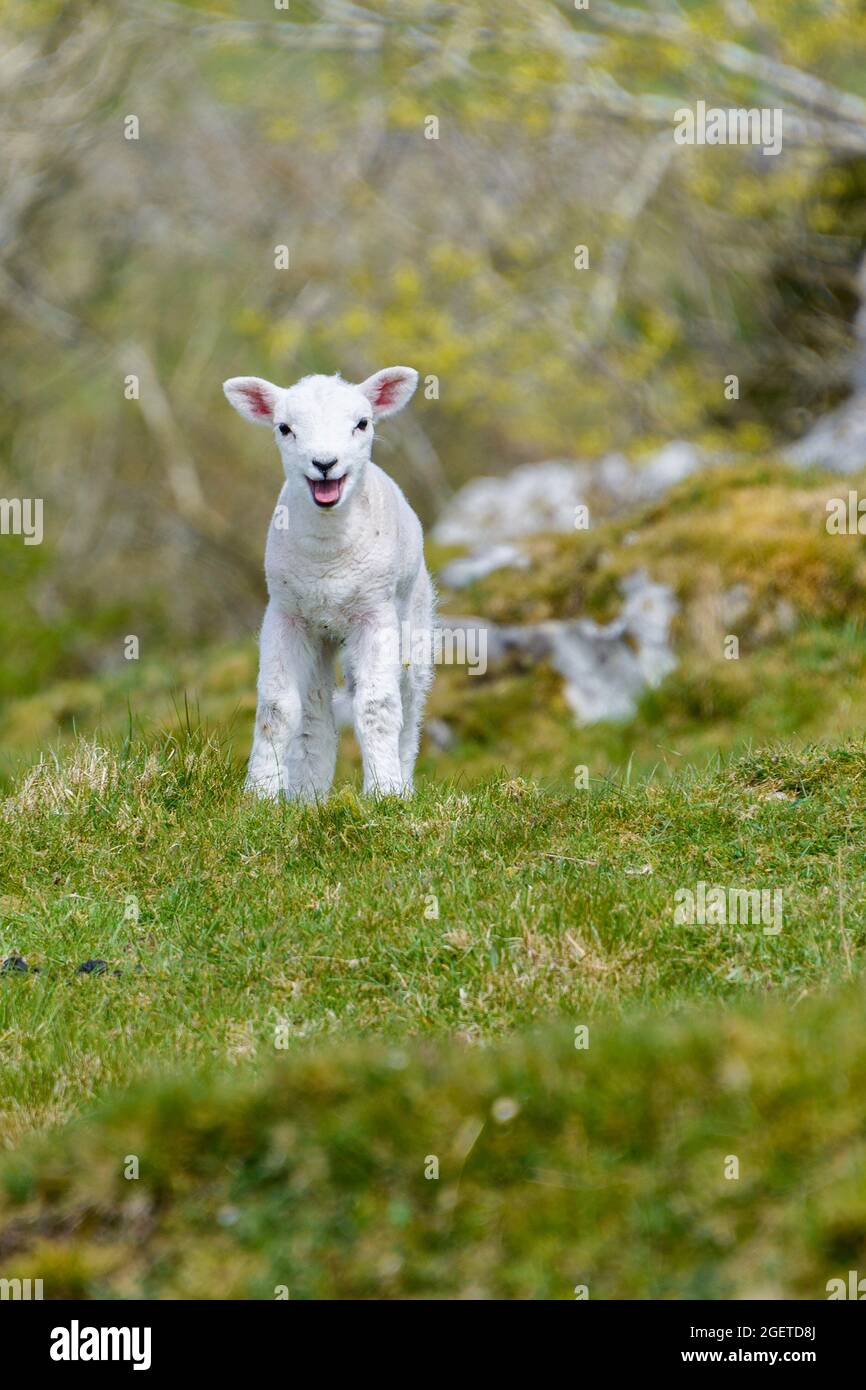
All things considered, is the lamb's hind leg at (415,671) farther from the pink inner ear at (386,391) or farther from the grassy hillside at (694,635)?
the grassy hillside at (694,635)

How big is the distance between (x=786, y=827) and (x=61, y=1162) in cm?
347

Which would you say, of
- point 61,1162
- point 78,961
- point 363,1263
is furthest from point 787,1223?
point 78,961

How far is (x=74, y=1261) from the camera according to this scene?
15.2 feet

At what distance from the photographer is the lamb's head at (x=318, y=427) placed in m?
7.62

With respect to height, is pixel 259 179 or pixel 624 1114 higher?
pixel 259 179

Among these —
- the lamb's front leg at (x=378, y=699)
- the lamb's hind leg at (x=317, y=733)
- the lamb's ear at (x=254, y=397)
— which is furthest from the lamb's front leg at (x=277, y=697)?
the lamb's ear at (x=254, y=397)

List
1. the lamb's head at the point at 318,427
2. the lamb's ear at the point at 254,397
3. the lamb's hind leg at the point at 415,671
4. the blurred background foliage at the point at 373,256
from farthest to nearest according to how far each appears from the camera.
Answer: the blurred background foliage at the point at 373,256 → the lamb's hind leg at the point at 415,671 → the lamb's ear at the point at 254,397 → the lamb's head at the point at 318,427

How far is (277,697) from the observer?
8.11 meters

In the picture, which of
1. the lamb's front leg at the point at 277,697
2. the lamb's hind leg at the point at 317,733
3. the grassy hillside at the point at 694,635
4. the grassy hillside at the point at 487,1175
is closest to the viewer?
the grassy hillside at the point at 487,1175

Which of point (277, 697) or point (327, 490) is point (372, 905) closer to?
point (277, 697)

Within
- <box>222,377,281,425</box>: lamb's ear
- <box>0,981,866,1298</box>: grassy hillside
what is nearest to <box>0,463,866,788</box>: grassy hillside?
<box>222,377,281,425</box>: lamb's ear

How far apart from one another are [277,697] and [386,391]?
164 centimetres

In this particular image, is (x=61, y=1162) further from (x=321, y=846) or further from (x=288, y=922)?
(x=321, y=846)

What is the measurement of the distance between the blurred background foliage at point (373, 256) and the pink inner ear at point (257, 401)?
1426 centimetres
